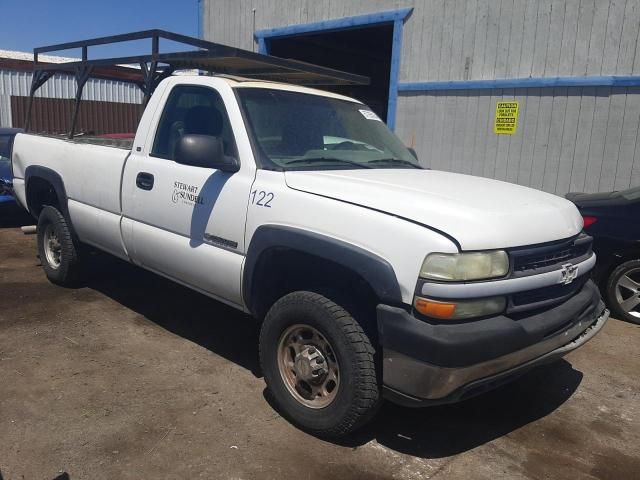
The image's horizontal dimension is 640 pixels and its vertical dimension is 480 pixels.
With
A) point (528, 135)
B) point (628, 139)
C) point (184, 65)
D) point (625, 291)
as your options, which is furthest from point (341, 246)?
point (528, 135)

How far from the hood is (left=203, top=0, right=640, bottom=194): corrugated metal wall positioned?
4.71 metres

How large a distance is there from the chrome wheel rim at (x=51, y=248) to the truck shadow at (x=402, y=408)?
0.41 meters

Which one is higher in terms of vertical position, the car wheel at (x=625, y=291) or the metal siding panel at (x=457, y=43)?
the metal siding panel at (x=457, y=43)

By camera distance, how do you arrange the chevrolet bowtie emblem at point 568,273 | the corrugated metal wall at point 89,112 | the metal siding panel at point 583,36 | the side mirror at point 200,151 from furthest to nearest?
the corrugated metal wall at point 89,112
the metal siding panel at point 583,36
the side mirror at point 200,151
the chevrolet bowtie emblem at point 568,273

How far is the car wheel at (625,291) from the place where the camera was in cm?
549

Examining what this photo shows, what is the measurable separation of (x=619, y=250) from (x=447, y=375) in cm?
369

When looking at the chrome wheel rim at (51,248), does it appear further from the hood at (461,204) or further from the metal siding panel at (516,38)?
the metal siding panel at (516,38)

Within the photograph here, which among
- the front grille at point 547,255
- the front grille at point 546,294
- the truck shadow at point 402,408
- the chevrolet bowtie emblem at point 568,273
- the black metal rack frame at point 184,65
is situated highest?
the black metal rack frame at point 184,65

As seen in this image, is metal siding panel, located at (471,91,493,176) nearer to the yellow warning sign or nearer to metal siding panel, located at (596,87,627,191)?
the yellow warning sign

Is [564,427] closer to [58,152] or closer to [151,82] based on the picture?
[151,82]

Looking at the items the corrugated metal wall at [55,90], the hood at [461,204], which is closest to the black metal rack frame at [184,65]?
the hood at [461,204]

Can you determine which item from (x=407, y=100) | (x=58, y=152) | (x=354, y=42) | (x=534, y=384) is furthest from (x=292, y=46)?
(x=534, y=384)

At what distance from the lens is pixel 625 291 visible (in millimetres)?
5602

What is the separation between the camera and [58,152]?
5.39 m
